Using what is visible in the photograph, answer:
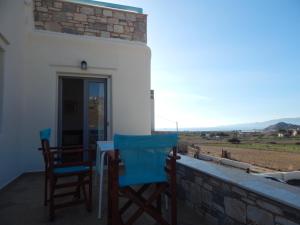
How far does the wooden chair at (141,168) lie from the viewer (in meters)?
1.86

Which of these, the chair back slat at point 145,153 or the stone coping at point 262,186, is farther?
the chair back slat at point 145,153

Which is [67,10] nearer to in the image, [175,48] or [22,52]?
[22,52]

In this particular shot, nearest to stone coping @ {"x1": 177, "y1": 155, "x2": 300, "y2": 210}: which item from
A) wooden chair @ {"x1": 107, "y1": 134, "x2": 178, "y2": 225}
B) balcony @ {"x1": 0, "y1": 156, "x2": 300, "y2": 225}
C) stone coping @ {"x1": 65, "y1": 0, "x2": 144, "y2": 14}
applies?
balcony @ {"x1": 0, "y1": 156, "x2": 300, "y2": 225}

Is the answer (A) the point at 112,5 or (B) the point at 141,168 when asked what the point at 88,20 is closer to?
(A) the point at 112,5

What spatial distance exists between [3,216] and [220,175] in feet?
7.42

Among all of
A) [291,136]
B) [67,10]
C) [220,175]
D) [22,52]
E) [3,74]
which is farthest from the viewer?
[291,136]

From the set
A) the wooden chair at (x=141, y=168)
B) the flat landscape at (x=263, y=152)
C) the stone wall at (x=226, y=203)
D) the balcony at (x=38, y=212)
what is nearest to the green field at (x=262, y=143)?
the flat landscape at (x=263, y=152)

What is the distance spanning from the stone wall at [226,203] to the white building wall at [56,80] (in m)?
2.75

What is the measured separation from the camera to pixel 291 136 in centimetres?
4888

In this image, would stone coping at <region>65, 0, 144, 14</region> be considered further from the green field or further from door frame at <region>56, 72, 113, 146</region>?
the green field

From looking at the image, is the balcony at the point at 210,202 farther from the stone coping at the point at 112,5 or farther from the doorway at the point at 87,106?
the stone coping at the point at 112,5

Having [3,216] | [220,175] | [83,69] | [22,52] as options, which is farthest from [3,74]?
[220,175]

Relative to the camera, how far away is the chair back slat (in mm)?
1836

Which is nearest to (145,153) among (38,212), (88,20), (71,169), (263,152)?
(71,169)
